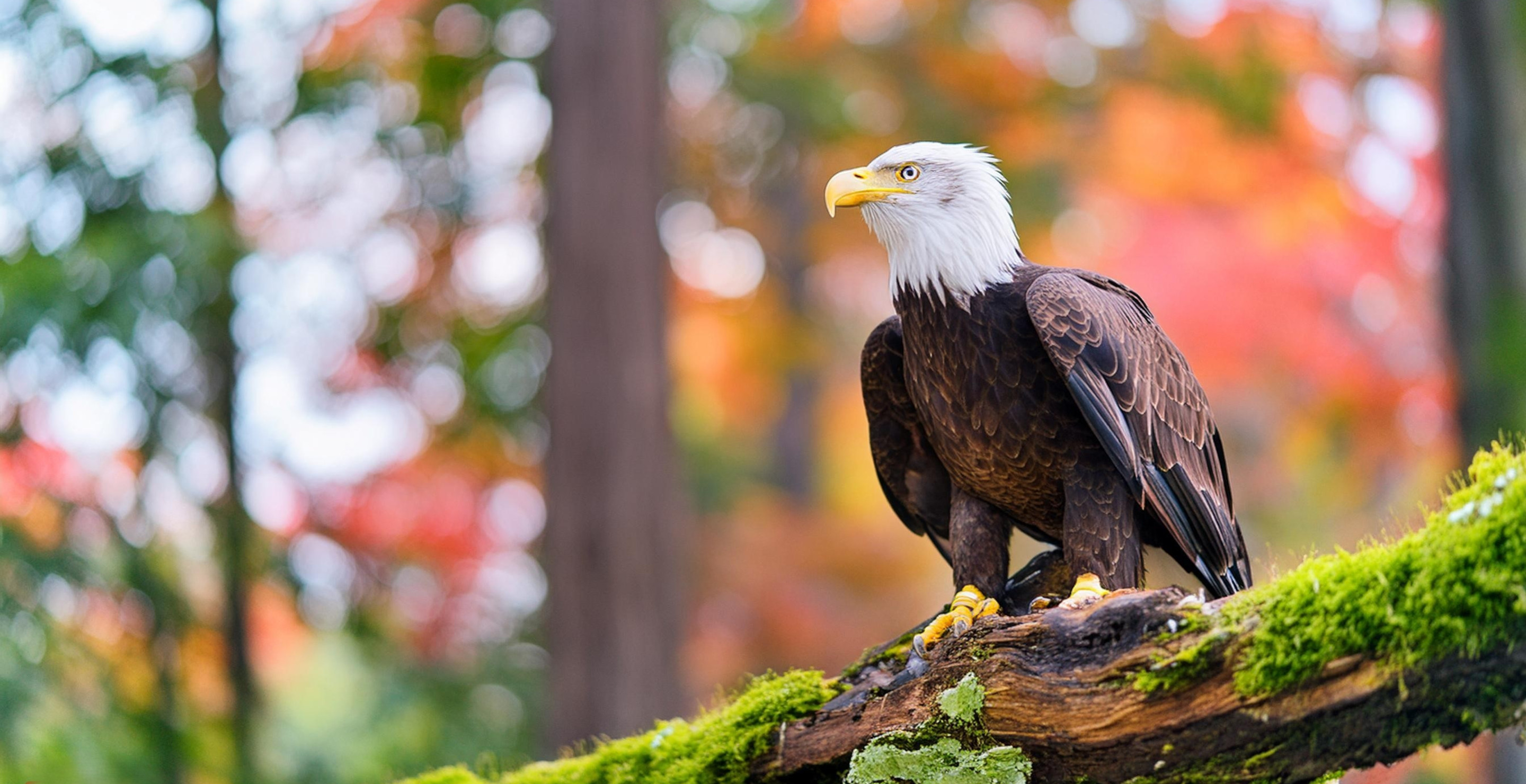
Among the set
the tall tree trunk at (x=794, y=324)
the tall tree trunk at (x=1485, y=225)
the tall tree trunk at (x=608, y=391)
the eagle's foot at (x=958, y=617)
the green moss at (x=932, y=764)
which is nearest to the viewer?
the green moss at (x=932, y=764)

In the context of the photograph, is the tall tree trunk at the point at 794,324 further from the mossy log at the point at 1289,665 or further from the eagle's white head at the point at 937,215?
the mossy log at the point at 1289,665

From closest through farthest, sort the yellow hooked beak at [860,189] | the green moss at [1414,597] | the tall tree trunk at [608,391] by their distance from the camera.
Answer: the green moss at [1414,597] < the yellow hooked beak at [860,189] < the tall tree trunk at [608,391]

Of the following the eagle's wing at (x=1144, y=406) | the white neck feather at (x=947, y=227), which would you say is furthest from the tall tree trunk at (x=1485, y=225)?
the white neck feather at (x=947, y=227)

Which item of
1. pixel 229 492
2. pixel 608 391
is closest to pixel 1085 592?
pixel 608 391

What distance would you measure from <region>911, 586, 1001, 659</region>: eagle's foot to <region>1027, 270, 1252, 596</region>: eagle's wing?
0.50 m

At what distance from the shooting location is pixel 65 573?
7.87 metres

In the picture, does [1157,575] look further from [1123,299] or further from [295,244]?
[295,244]

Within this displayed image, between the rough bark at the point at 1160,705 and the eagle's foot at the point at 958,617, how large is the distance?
0.19 ft

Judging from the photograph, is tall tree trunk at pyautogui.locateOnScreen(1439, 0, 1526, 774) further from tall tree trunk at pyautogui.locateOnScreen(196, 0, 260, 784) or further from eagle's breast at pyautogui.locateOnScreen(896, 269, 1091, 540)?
tall tree trunk at pyautogui.locateOnScreen(196, 0, 260, 784)

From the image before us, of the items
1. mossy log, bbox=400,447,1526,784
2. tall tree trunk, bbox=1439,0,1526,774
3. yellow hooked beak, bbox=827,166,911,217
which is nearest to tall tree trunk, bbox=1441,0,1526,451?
tall tree trunk, bbox=1439,0,1526,774

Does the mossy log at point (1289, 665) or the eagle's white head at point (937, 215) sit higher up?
the eagle's white head at point (937, 215)

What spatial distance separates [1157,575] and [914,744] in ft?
4.08

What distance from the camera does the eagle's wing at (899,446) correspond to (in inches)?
147

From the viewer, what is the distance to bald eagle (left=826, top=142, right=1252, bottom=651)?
3184 mm
